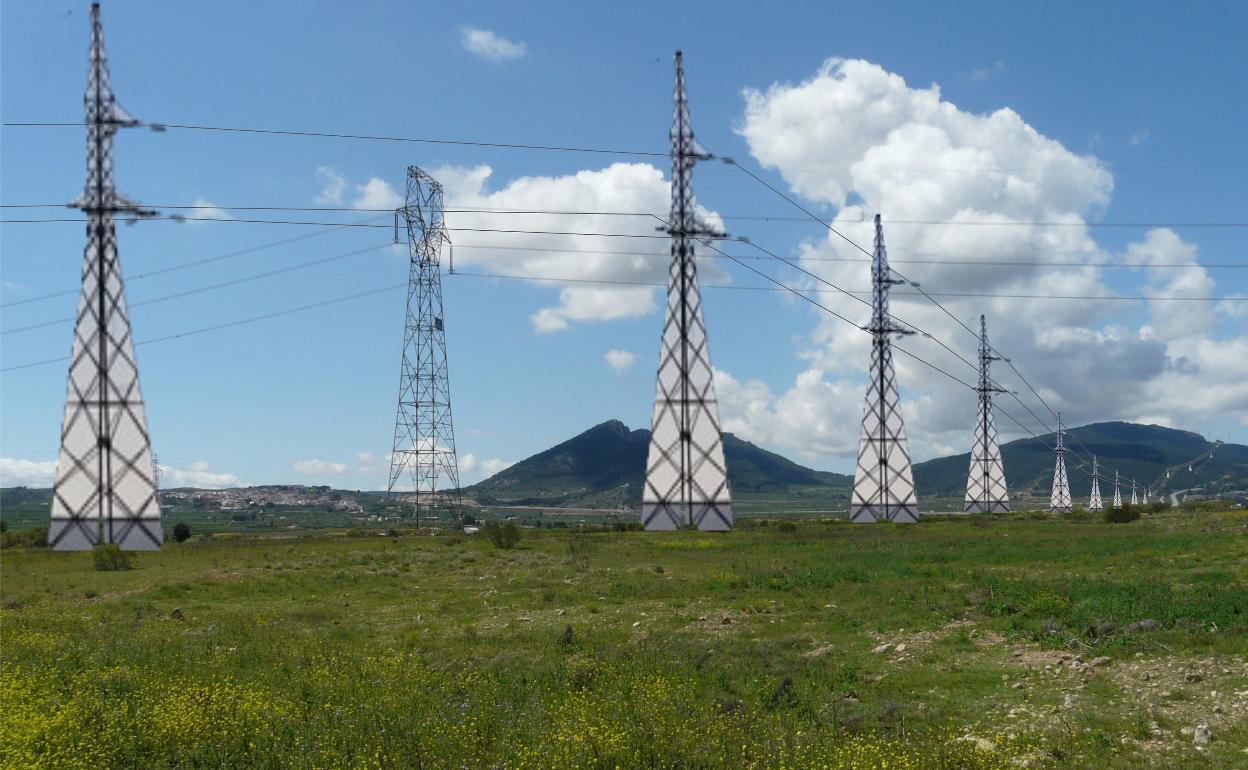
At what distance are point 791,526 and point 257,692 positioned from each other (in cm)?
6134

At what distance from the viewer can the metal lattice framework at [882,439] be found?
6912 cm

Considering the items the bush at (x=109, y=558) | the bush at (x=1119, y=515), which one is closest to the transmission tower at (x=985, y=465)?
the bush at (x=1119, y=515)

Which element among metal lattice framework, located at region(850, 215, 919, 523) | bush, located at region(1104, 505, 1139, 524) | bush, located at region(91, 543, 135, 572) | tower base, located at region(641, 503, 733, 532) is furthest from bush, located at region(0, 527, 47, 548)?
bush, located at region(1104, 505, 1139, 524)

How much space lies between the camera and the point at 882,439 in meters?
71.2

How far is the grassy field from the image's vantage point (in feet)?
50.6

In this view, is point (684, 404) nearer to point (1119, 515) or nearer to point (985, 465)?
point (1119, 515)

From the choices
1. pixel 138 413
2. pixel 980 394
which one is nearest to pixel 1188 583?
pixel 138 413

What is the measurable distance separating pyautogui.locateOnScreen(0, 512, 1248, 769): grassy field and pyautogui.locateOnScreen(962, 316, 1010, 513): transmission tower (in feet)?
251

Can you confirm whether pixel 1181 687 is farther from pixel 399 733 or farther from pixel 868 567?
pixel 868 567

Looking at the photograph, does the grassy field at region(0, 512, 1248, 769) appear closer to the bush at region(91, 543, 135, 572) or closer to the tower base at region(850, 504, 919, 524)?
the bush at region(91, 543, 135, 572)

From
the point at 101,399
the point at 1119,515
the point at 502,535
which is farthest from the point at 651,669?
the point at 1119,515

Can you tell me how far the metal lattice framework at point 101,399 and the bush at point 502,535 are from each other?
21684mm

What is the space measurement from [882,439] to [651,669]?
54.3 meters

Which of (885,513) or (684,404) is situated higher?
(684,404)
